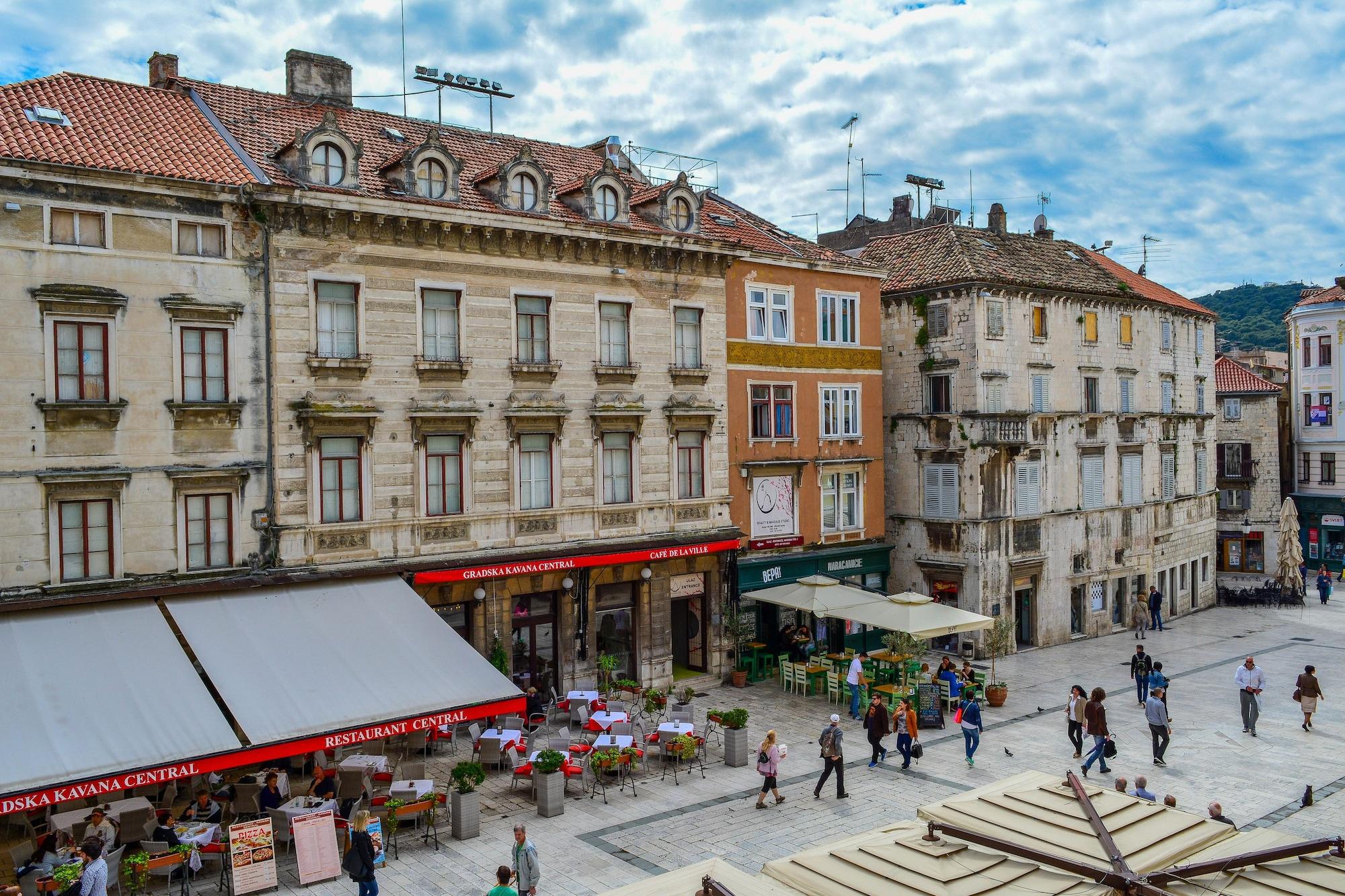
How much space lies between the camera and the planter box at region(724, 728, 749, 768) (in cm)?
2116

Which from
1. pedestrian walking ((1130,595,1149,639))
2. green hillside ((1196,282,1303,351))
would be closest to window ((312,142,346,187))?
pedestrian walking ((1130,595,1149,639))

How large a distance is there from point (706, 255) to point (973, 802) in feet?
70.5

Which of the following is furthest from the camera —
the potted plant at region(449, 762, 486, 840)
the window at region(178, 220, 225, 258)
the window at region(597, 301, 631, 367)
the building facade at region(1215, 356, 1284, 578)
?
the building facade at region(1215, 356, 1284, 578)

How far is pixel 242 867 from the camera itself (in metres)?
14.8

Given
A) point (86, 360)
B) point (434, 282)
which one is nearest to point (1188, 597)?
point (434, 282)

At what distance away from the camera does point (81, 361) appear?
62.9ft

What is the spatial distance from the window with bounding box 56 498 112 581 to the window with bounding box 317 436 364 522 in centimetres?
412

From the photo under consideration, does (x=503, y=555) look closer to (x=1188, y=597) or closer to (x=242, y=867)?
(x=242, y=867)

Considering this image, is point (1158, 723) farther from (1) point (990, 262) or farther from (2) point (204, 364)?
(2) point (204, 364)

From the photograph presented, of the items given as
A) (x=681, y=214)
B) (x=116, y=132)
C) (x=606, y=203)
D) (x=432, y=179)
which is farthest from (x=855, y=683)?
(x=116, y=132)

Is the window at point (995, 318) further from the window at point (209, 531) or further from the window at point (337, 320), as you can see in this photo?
the window at point (209, 531)

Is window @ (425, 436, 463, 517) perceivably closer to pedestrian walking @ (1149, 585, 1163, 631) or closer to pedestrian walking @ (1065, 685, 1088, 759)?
pedestrian walking @ (1065, 685, 1088, 759)

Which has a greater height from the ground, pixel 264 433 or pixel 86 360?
pixel 86 360

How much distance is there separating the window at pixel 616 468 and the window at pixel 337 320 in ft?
22.4
